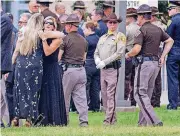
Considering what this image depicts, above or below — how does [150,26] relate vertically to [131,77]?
above

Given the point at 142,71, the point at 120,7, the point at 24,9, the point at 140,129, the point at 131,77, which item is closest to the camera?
the point at 140,129

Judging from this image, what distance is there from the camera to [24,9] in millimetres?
39469

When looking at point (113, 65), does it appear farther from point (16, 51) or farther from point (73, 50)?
point (16, 51)

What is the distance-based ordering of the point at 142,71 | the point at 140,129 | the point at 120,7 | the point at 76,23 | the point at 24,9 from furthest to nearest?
the point at 24,9 < the point at 120,7 < the point at 76,23 < the point at 142,71 < the point at 140,129

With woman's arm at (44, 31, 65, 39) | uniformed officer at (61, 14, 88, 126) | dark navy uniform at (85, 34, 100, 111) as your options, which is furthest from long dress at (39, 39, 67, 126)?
dark navy uniform at (85, 34, 100, 111)

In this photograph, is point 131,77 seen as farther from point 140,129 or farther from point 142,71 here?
point 140,129

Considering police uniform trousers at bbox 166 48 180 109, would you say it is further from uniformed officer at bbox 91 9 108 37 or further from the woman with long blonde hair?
the woman with long blonde hair

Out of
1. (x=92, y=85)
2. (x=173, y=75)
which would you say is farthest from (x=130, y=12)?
(x=92, y=85)

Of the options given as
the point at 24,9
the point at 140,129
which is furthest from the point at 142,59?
the point at 24,9

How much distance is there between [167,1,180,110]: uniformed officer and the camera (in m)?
19.0

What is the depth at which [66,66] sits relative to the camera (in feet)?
52.3

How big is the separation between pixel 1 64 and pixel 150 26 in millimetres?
2813

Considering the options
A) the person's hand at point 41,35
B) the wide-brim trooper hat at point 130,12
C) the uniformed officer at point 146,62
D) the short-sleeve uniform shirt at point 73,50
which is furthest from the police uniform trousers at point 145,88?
the wide-brim trooper hat at point 130,12

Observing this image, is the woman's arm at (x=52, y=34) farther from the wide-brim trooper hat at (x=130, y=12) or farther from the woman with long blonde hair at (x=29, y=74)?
the wide-brim trooper hat at (x=130, y=12)
